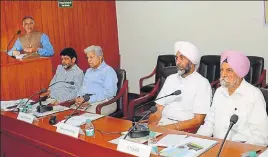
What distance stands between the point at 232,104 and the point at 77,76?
199cm

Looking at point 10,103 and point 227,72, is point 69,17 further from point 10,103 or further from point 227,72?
point 227,72

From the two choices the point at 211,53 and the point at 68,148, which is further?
the point at 211,53

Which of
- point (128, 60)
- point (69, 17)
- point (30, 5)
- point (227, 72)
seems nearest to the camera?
point (227, 72)

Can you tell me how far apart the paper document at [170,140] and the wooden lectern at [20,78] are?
2.20 meters

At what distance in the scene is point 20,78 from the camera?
12.1ft

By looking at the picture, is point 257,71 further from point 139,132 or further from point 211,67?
point 139,132

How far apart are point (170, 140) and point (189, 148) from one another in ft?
0.62

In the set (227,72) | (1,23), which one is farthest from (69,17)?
(227,72)

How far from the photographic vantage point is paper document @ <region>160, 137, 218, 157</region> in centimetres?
168

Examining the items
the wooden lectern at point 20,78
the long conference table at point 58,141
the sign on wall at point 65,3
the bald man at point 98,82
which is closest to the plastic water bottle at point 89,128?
the long conference table at point 58,141

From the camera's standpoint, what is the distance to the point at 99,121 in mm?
2439

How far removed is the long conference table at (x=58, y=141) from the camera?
5.89 feet

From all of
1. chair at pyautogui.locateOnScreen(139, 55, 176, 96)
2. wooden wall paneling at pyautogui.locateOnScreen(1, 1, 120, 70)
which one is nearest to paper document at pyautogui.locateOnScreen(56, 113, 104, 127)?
wooden wall paneling at pyautogui.locateOnScreen(1, 1, 120, 70)

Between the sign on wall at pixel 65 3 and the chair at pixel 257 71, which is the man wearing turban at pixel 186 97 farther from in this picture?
the sign on wall at pixel 65 3
